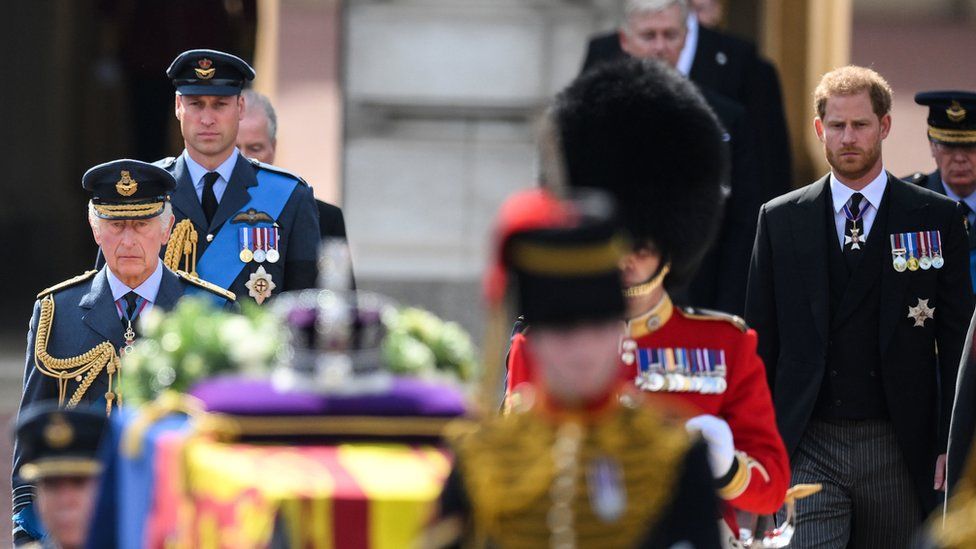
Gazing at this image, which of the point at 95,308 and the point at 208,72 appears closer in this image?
the point at 95,308

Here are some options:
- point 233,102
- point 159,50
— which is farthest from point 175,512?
point 159,50

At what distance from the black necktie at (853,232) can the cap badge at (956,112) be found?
1101 mm

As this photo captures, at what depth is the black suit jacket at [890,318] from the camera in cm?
634

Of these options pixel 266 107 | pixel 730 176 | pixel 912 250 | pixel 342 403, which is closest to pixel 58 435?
pixel 342 403

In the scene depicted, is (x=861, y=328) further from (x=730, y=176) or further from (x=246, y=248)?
(x=246, y=248)

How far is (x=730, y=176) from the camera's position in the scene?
26.0 feet

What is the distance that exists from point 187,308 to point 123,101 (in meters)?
8.40

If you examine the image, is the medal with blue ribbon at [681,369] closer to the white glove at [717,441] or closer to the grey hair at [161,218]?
the white glove at [717,441]

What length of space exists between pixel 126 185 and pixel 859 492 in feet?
7.87

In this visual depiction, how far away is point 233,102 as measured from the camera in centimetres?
686

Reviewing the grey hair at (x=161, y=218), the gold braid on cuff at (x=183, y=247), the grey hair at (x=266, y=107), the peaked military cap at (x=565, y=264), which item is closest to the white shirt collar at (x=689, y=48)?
the grey hair at (x=266, y=107)

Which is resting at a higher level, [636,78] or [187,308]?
[636,78]

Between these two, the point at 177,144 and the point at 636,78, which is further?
the point at 177,144

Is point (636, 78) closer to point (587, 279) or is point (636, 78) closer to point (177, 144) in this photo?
point (587, 279)
